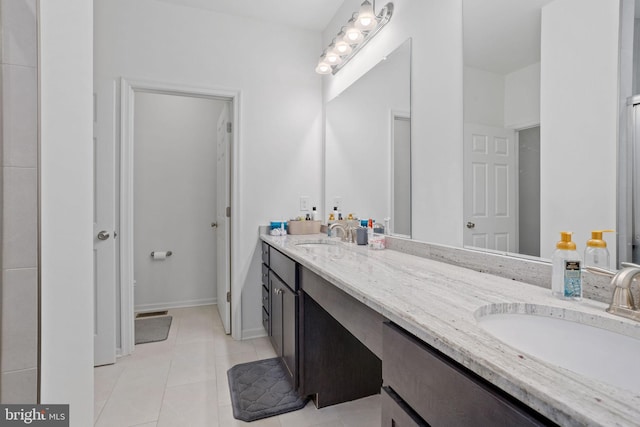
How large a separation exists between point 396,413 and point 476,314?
0.30 m

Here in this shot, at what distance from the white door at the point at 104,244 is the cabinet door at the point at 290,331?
1261 millimetres

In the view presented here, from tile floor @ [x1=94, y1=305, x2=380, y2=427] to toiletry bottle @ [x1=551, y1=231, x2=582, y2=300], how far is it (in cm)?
114

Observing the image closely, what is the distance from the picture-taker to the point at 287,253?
67.3 inches

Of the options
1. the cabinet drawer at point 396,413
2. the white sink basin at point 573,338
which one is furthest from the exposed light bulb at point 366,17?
the cabinet drawer at point 396,413

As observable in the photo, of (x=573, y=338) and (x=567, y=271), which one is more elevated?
(x=567, y=271)

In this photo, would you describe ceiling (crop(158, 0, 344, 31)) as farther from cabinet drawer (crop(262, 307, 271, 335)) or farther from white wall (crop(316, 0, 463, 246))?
cabinet drawer (crop(262, 307, 271, 335))

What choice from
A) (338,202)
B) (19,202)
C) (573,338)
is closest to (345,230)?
(338,202)

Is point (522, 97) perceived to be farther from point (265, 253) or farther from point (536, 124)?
point (265, 253)

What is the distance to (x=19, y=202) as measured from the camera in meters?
0.91

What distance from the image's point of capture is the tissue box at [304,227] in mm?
2613

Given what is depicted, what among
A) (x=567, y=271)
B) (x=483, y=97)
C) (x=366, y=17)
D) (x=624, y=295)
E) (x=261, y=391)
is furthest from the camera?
(x=366, y=17)

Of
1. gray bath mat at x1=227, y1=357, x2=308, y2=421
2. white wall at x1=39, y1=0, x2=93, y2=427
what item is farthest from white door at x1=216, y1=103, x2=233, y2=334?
white wall at x1=39, y1=0, x2=93, y2=427

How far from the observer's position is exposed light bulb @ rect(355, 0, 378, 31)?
1948 mm

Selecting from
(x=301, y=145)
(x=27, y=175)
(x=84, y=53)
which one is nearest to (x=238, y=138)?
(x=301, y=145)
